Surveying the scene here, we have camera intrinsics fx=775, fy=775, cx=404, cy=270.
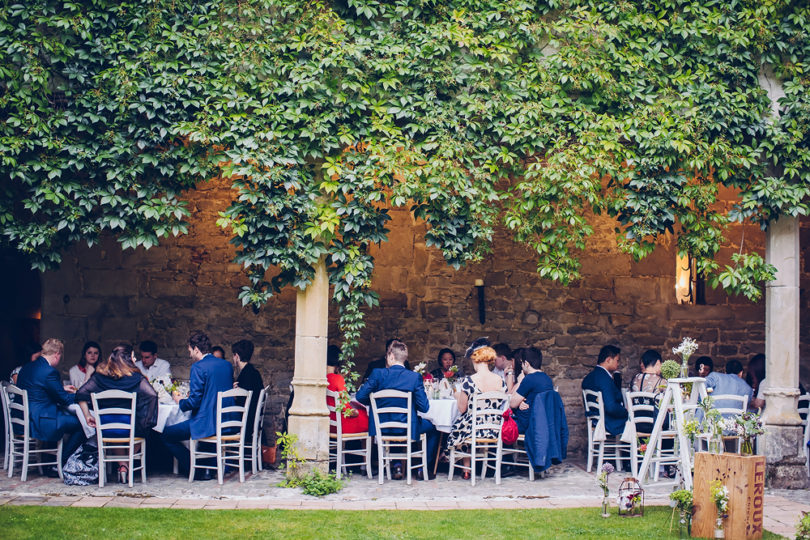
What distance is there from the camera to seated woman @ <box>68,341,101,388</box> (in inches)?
346

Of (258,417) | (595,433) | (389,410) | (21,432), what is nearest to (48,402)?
(21,432)

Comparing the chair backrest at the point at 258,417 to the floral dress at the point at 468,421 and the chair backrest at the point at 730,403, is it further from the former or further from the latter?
the chair backrest at the point at 730,403

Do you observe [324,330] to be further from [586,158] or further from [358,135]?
[586,158]

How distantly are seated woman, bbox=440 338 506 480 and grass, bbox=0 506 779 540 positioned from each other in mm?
1400

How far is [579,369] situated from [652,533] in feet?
15.5

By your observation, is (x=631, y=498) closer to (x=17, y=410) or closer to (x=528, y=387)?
(x=528, y=387)

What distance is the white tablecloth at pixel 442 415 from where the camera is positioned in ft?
26.7

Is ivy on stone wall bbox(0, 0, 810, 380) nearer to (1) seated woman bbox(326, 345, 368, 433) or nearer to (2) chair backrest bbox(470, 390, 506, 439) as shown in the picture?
(1) seated woman bbox(326, 345, 368, 433)

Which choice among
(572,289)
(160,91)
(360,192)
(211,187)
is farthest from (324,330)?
(572,289)

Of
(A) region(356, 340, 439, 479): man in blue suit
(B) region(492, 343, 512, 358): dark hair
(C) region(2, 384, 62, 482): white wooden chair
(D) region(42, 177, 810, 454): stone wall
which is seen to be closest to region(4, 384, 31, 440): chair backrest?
(C) region(2, 384, 62, 482): white wooden chair

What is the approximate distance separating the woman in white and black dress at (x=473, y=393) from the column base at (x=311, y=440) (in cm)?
134

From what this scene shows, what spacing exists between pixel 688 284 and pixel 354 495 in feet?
19.2

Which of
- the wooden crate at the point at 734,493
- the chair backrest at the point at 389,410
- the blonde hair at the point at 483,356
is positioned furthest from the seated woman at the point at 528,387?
the wooden crate at the point at 734,493

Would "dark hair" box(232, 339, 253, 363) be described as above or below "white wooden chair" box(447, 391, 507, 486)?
above
